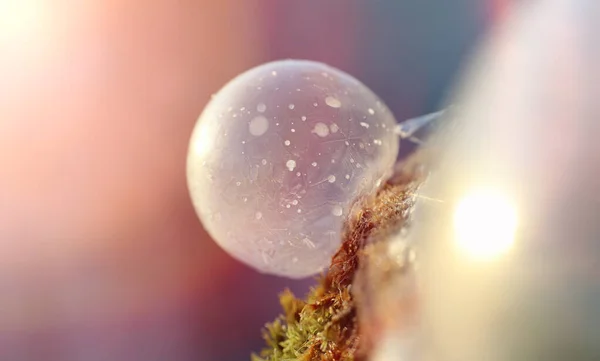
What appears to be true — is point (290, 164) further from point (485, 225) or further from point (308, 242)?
point (485, 225)

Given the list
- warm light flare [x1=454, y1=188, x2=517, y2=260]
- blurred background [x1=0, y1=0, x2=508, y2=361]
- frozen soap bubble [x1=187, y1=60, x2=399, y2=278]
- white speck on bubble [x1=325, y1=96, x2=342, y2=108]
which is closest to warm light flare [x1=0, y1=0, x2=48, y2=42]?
blurred background [x1=0, y1=0, x2=508, y2=361]

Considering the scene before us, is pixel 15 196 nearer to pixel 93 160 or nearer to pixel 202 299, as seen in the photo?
pixel 93 160

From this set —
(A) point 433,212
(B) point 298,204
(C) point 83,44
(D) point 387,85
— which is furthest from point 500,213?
(C) point 83,44

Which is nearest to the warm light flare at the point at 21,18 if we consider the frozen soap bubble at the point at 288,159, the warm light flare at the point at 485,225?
the frozen soap bubble at the point at 288,159

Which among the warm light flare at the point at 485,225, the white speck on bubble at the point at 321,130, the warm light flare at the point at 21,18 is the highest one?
the warm light flare at the point at 21,18

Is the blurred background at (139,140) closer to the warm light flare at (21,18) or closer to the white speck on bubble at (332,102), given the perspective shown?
the warm light flare at (21,18)
